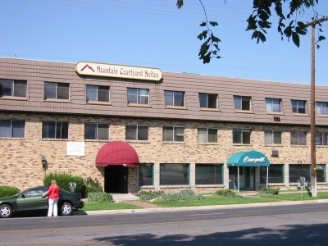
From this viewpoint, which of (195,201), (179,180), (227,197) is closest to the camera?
(195,201)

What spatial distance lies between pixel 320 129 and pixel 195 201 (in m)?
16.3

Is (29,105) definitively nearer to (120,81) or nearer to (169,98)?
(120,81)

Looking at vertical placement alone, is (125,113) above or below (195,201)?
above

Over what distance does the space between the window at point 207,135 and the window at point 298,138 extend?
715 centimetres

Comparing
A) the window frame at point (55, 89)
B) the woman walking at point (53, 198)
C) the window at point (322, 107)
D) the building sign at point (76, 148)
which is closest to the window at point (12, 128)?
the window frame at point (55, 89)

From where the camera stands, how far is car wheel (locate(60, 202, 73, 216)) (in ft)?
77.5

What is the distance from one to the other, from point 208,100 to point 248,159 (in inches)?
206

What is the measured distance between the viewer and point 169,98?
36.0 m

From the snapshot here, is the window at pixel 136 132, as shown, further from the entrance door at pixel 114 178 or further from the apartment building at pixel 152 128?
the entrance door at pixel 114 178

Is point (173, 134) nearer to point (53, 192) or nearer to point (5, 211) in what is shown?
point (53, 192)

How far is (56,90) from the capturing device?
3266 centimetres

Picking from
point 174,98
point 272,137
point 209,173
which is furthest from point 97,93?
point 272,137

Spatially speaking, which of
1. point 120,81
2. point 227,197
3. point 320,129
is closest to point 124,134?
point 120,81

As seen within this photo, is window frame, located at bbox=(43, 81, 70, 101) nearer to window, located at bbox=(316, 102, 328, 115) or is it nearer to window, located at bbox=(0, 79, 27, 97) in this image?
window, located at bbox=(0, 79, 27, 97)
